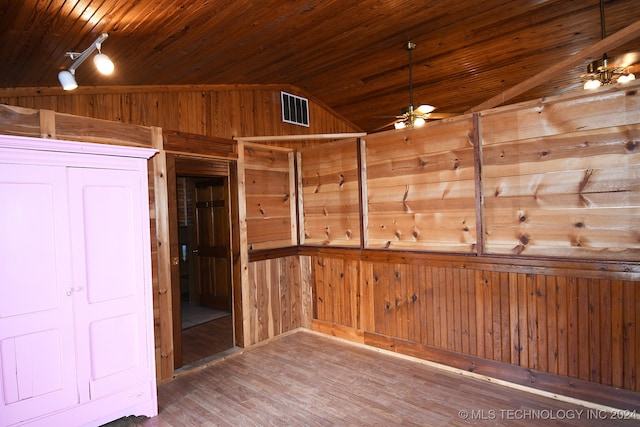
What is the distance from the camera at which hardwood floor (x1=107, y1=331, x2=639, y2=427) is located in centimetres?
248

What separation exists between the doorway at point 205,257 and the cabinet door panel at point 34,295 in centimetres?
232

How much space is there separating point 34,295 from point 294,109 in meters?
3.80

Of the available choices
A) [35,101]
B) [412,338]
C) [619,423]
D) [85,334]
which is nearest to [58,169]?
[85,334]

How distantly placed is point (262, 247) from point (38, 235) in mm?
2262

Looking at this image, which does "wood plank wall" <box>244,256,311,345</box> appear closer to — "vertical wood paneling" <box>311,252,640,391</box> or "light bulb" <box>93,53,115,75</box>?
"vertical wood paneling" <box>311,252,640,391</box>

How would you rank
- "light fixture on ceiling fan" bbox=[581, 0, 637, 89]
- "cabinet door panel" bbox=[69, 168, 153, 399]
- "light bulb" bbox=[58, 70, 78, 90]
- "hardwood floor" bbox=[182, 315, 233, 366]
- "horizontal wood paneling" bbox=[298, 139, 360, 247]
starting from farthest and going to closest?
"horizontal wood paneling" bbox=[298, 139, 360, 247] < "hardwood floor" bbox=[182, 315, 233, 366] < "light fixture on ceiling fan" bbox=[581, 0, 637, 89] < "light bulb" bbox=[58, 70, 78, 90] < "cabinet door panel" bbox=[69, 168, 153, 399]

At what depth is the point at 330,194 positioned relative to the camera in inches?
165

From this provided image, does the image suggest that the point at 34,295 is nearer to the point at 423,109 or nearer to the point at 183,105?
the point at 183,105

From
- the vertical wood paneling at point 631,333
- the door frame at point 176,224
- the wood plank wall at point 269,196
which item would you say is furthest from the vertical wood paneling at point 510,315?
the door frame at point 176,224

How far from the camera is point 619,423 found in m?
2.33

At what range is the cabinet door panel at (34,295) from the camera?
2.08m

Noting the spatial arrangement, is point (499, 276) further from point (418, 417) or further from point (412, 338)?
point (418, 417)

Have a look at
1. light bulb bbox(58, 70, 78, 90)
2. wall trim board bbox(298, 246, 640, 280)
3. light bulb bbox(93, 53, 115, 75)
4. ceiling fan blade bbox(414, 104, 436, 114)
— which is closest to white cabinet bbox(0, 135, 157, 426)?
light bulb bbox(93, 53, 115, 75)

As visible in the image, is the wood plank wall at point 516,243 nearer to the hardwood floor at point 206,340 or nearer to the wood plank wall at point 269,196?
the wood plank wall at point 269,196
